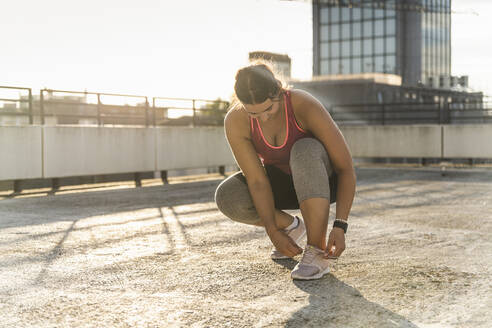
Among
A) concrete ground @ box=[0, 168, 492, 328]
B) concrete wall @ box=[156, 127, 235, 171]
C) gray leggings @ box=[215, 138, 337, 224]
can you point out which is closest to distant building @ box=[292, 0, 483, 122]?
concrete wall @ box=[156, 127, 235, 171]

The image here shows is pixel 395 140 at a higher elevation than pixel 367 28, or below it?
below

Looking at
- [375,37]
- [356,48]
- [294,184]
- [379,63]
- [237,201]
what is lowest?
[237,201]

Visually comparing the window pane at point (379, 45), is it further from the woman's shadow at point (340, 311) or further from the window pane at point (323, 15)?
the woman's shadow at point (340, 311)

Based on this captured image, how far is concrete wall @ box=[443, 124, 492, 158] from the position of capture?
13578mm

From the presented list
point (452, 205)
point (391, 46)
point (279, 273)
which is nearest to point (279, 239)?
point (279, 273)

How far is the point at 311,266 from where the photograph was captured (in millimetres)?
2996

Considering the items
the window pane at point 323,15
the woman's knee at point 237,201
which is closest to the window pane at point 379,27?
the window pane at point 323,15

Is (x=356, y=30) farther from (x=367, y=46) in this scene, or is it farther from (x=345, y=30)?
(x=367, y=46)

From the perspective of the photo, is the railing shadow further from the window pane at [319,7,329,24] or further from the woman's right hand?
the window pane at [319,7,329,24]

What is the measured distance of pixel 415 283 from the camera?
288cm

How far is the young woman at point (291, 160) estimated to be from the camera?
9.46ft

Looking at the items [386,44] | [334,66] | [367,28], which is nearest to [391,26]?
[386,44]

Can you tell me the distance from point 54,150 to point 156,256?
618 centimetres

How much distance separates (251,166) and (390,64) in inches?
1710
